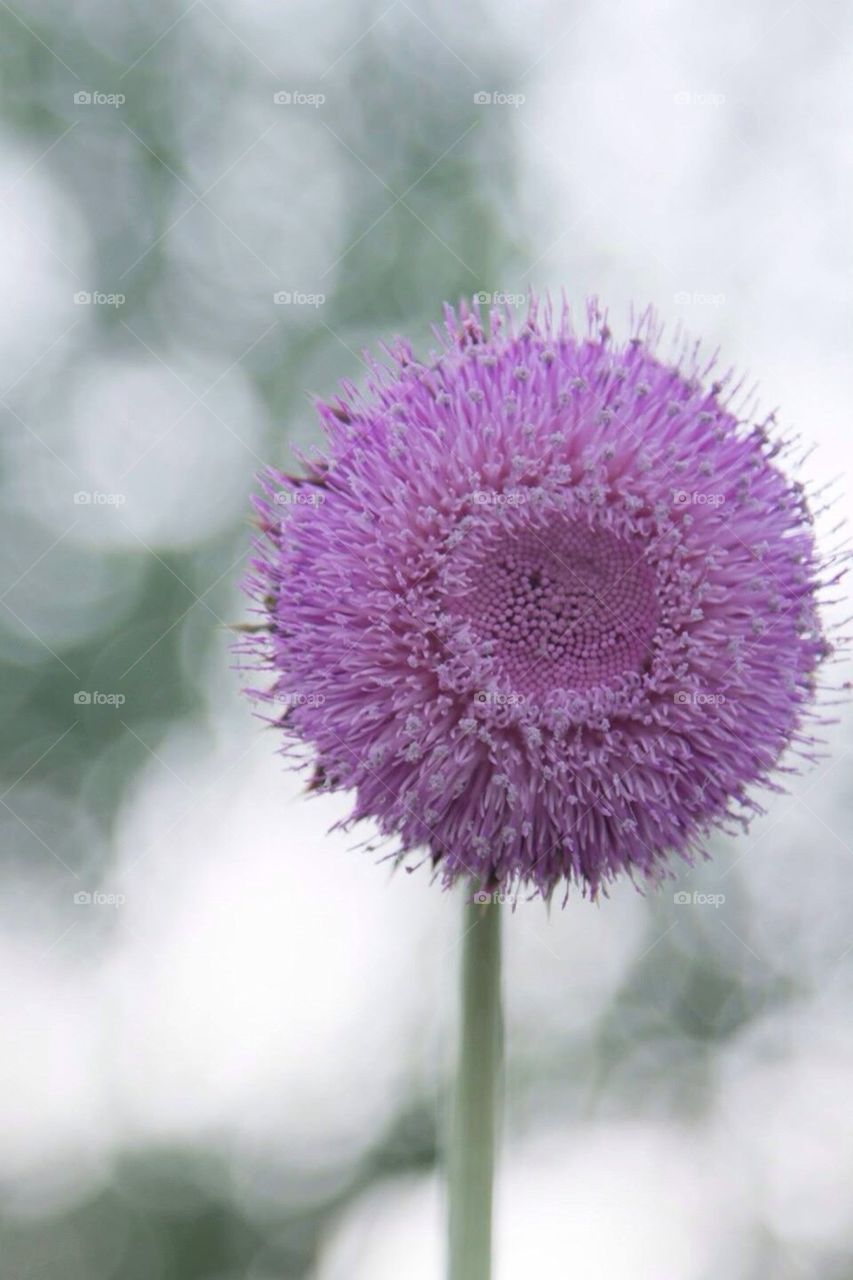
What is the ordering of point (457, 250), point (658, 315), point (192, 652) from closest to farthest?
1. point (658, 315)
2. point (457, 250)
3. point (192, 652)

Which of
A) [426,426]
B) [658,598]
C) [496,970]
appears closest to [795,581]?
[658,598]

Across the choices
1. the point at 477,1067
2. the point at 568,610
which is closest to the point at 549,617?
the point at 568,610

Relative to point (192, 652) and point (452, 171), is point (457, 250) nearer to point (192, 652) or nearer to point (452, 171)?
point (452, 171)

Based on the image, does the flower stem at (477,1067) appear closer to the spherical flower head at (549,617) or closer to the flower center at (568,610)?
the spherical flower head at (549,617)

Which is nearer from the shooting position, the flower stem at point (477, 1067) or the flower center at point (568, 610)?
the flower stem at point (477, 1067)

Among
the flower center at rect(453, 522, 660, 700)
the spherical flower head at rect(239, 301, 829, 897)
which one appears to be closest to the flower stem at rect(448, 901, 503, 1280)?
the spherical flower head at rect(239, 301, 829, 897)

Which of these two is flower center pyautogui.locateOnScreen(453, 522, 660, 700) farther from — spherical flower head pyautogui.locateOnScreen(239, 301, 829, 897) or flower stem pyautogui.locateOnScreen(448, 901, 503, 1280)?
flower stem pyautogui.locateOnScreen(448, 901, 503, 1280)

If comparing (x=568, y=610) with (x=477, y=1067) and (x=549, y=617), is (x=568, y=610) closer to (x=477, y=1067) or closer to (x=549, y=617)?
(x=549, y=617)

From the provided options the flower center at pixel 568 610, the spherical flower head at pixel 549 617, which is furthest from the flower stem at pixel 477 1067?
the flower center at pixel 568 610
